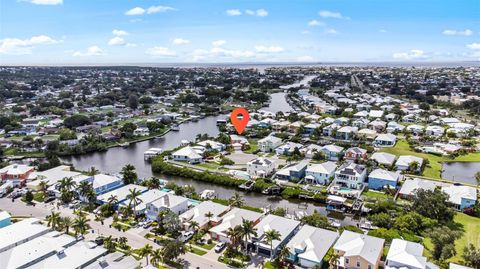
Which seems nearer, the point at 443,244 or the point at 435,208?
the point at 443,244

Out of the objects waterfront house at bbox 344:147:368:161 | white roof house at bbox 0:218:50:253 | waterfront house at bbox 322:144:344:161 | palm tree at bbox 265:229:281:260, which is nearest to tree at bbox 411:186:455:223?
palm tree at bbox 265:229:281:260

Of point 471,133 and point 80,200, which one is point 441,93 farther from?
point 80,200

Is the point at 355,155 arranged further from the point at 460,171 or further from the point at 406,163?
the point at 460,171

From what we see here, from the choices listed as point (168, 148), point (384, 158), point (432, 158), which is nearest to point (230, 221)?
point (384, 158)

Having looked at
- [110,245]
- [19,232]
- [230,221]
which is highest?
[19,232]

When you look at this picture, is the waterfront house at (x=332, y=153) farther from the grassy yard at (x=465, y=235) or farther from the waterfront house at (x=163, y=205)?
the waterfront house at (x=163, y=205)

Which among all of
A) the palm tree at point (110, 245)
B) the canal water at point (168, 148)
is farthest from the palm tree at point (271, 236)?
the palm tree at point (110, 245)

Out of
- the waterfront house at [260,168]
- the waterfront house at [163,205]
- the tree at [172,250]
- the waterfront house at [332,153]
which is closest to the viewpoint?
the tree at [172,250]

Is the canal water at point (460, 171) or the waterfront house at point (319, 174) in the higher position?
the waterfront house at point (319, 174)
